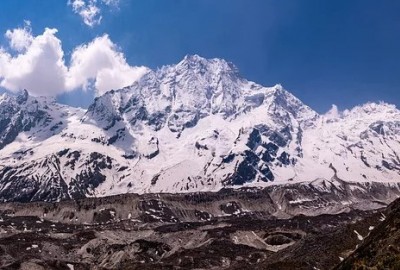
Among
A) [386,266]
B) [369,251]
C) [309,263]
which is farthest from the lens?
[309,263]

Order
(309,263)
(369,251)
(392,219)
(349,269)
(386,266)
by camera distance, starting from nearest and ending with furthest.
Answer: (386,266), (349,269), (369,251), (392,219), (309,263)

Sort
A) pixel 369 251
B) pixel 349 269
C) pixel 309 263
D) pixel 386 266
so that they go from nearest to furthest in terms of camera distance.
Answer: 1. pixel 386 266
2. pixel 349 269
3. pixel 369 251
4. pixel 309 263

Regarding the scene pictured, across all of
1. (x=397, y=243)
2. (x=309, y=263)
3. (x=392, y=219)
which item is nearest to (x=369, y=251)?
(x=397, y=243)

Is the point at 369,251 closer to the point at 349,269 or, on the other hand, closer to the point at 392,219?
the point at 349,269

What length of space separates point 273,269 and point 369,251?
305ft

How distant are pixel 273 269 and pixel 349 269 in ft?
332

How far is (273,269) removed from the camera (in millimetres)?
199250

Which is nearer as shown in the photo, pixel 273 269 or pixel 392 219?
pixel 392 219

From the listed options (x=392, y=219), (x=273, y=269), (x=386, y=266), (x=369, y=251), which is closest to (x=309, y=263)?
(x=273, y=269)

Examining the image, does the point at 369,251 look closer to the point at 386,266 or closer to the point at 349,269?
the point at 349,269

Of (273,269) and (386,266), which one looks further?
(273,269)

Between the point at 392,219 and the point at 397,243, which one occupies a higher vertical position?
the point at 392,219

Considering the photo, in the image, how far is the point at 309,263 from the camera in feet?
651

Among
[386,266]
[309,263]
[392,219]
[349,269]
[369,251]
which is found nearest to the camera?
[386,266]
